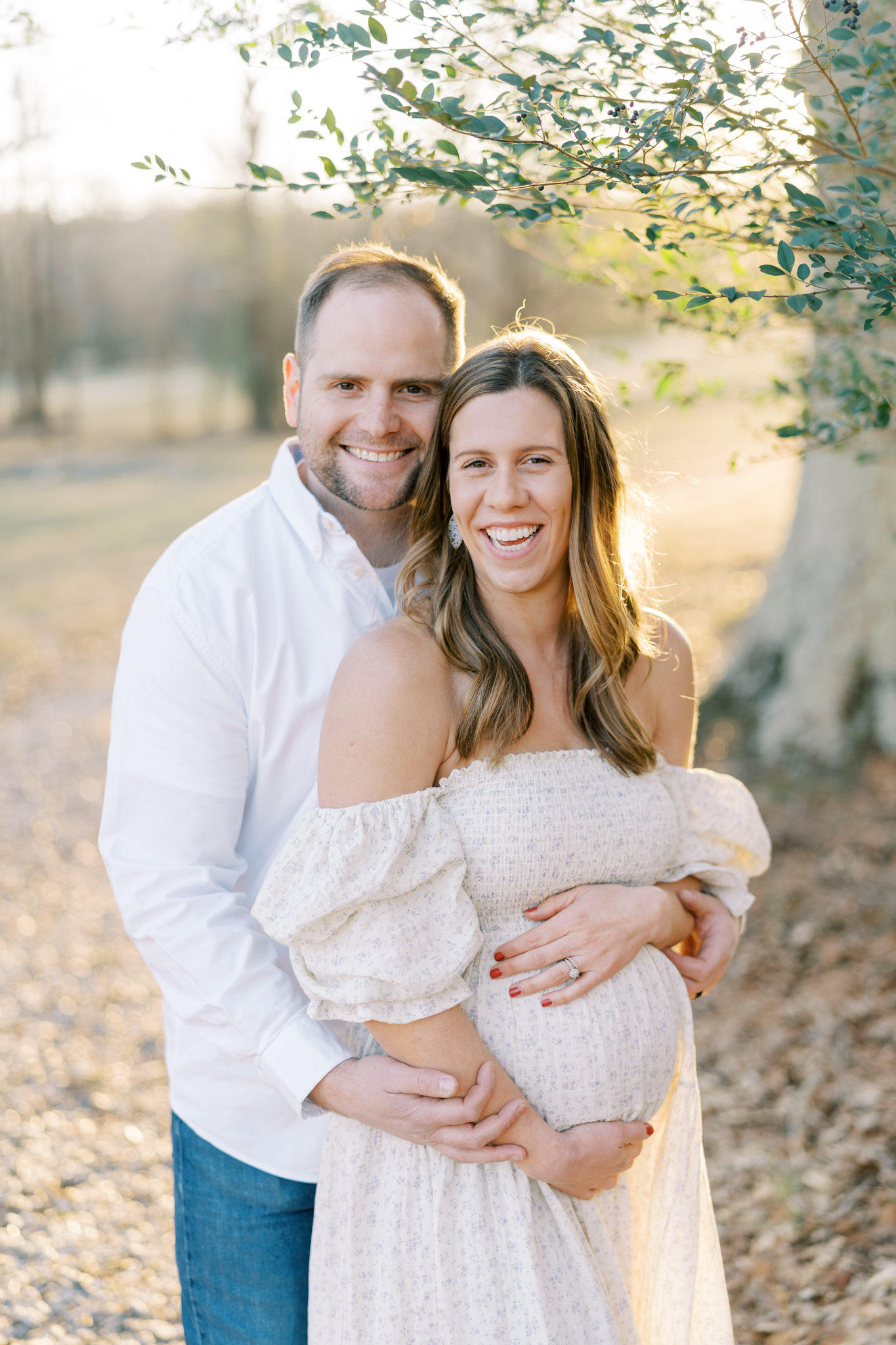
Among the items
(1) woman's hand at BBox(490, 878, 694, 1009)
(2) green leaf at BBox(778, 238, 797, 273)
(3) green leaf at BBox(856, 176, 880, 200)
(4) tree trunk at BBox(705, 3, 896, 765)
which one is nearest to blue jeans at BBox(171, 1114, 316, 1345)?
(1) woman's hand at BBox(490, 878, 694, 1009)

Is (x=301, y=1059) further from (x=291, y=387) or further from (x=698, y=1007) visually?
(x=698, y=1007)

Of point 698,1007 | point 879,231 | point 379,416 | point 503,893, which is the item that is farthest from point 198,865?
point 698,1007

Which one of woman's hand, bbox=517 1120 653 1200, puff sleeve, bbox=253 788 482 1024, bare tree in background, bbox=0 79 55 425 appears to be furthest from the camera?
bare tree in background, bbox=0 79 55 425

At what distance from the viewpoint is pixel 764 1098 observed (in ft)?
13.5

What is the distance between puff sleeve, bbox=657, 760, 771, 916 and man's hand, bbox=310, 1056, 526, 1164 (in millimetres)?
686

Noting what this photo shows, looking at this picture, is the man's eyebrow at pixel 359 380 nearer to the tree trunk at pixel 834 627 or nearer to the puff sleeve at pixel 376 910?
the puff sleeve at pixel 376 910

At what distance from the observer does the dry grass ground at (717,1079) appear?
3.35 m

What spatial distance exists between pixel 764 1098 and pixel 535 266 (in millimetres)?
17215

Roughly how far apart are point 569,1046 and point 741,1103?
2.39 metres

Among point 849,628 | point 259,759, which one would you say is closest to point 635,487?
point 259,759

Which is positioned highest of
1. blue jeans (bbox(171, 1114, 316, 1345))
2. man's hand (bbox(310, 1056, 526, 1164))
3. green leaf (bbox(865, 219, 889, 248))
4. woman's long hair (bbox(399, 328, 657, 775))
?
green leaf (bbox(865, 219, 889, 248))

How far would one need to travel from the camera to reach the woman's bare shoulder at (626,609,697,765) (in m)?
2.42

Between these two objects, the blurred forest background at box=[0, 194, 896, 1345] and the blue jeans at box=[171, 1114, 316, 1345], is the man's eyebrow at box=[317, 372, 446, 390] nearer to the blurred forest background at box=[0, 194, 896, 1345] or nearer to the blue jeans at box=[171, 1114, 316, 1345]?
the blurred forest background at box=[0, 194, 896, 1345]

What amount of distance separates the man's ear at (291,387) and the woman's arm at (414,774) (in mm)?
755
